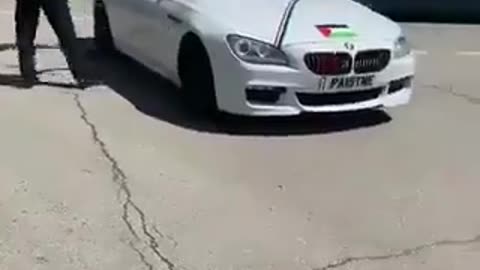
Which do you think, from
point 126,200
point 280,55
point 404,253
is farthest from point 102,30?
point 404,253

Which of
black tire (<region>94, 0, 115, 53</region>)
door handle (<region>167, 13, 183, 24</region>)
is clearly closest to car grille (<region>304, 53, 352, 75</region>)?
door handle (<region>167, 13, 183, 24</region>)

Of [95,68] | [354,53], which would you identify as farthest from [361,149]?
[95,68]

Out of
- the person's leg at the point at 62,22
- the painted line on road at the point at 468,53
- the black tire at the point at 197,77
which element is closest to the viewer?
the black tire at the point at 197,77

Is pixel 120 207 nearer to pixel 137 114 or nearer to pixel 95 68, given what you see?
pixel 137 114

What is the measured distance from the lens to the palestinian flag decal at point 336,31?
8.00m

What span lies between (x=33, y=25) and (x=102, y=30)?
1343mm

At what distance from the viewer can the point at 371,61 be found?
26.4 ft

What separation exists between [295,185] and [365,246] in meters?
1.16

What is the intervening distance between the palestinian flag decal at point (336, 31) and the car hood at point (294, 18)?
27 mm

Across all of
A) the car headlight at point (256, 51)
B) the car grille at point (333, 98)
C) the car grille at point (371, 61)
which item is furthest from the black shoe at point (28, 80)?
the car grille at point (371, 61)

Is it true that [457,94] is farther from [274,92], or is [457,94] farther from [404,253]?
[404,253]

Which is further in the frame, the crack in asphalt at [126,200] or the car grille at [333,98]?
the car grille at [333,98]

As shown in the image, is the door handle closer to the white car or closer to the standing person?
the white car

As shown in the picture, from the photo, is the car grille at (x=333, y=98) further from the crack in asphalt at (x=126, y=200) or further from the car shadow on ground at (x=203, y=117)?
the crack in asphalt at (x=126, y=200)
